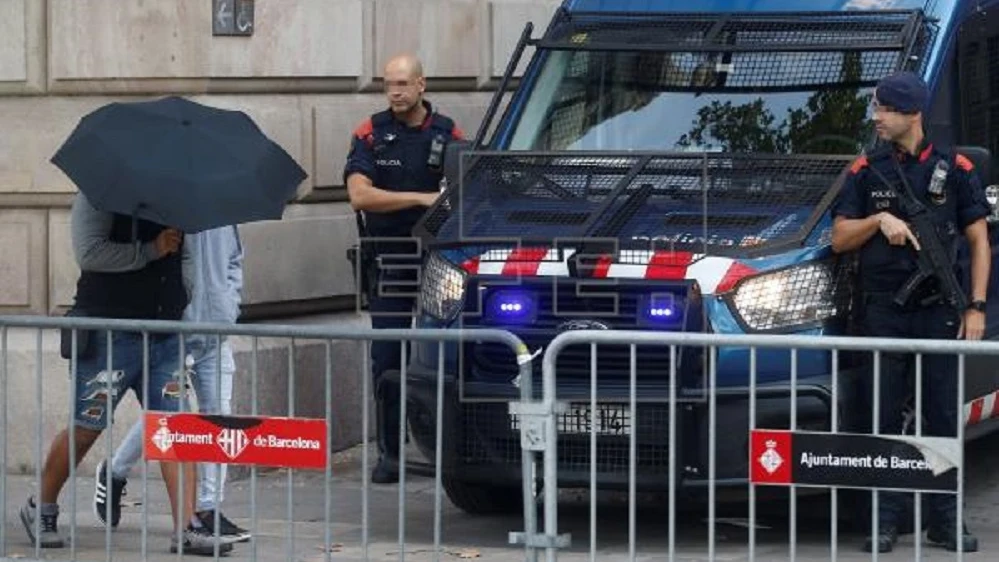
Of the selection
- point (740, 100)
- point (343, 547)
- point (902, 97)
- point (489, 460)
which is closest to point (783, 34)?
point (740, 100)

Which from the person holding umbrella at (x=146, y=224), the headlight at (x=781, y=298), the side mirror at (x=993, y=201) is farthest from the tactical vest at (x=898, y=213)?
the person holding umbrella at (x=146, y=224)

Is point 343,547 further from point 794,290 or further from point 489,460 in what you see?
point 794,290

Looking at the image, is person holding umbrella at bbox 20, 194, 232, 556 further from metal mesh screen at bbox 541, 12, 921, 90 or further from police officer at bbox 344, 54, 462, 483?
metal mesh screen at bbox 541, 12, 921, 90

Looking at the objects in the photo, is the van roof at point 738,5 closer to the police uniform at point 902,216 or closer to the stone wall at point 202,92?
the police uniform at point 902,216

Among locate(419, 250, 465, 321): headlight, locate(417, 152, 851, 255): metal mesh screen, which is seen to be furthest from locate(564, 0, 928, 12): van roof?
locate(419, 250, 465, 321): headlight

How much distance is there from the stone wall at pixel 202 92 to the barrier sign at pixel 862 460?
4.72m

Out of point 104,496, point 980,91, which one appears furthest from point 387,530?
point 980,91

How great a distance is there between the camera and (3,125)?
11.6 metres

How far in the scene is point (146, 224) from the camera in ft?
30.3

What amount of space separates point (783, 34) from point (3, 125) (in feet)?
12.5

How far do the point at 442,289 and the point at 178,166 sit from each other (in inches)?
51.0

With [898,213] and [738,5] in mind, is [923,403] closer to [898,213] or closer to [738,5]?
[898,213]

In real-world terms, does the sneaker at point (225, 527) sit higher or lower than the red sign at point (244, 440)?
lower

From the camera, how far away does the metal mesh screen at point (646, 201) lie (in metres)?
9.35
